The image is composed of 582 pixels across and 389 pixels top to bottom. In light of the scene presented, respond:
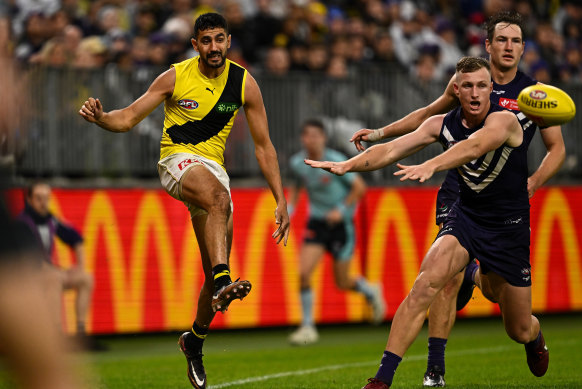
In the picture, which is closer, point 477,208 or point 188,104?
point 477,208

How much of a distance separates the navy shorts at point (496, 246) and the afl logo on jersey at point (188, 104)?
7.48ft

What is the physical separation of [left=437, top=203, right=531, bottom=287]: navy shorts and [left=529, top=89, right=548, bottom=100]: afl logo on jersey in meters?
1.15

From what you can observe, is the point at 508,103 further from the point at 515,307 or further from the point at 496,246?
the point at 515,307

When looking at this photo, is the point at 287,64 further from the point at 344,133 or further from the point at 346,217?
the point at 346,217

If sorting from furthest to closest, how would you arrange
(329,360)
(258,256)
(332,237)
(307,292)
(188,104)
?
(258,256), (332,237), (307,292), (329,360), (188,104)

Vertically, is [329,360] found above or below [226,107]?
below

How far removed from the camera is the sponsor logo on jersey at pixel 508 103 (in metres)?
8.06

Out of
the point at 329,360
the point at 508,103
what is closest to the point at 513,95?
the point at 508,103

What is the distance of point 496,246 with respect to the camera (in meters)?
7.46

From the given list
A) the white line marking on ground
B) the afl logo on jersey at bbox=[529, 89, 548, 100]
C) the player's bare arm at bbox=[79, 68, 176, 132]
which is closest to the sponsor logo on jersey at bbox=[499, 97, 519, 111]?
the afl logo on jersey at bbox=[529, 89, 548, 100]

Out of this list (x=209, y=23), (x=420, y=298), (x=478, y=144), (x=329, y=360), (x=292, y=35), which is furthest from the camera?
(x=292, y=35)

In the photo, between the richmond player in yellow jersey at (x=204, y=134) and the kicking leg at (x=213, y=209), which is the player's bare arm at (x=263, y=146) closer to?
the richmond player in yellow jersey at (x=204, y=134)

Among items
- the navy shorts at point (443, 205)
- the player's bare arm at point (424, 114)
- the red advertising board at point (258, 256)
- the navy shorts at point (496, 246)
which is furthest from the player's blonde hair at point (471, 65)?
the red advertising board at point (258, 256)

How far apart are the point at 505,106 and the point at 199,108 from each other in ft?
8.49
